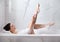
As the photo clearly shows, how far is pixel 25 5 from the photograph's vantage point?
158cm

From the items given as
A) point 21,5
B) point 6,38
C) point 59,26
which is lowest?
point 59,26

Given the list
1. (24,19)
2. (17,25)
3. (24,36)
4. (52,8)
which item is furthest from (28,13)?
(24,36)

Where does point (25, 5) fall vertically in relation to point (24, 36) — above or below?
above

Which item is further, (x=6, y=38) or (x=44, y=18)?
(x=44, y=18)

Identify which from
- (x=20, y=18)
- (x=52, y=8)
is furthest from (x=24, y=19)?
(x=52, y=8)

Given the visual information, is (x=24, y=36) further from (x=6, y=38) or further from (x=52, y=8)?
(x=52, y=8)

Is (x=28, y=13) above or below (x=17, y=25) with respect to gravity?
above

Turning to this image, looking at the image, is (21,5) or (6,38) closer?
(6,38)

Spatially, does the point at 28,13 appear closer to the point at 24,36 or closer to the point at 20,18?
the point at 20,18

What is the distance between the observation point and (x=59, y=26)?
155 cm

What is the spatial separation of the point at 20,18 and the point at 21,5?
6.5 inches

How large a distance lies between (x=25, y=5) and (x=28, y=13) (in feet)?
0.36

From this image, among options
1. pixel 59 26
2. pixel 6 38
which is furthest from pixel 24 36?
pixel 59 26

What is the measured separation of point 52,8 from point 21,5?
397 millimetres
